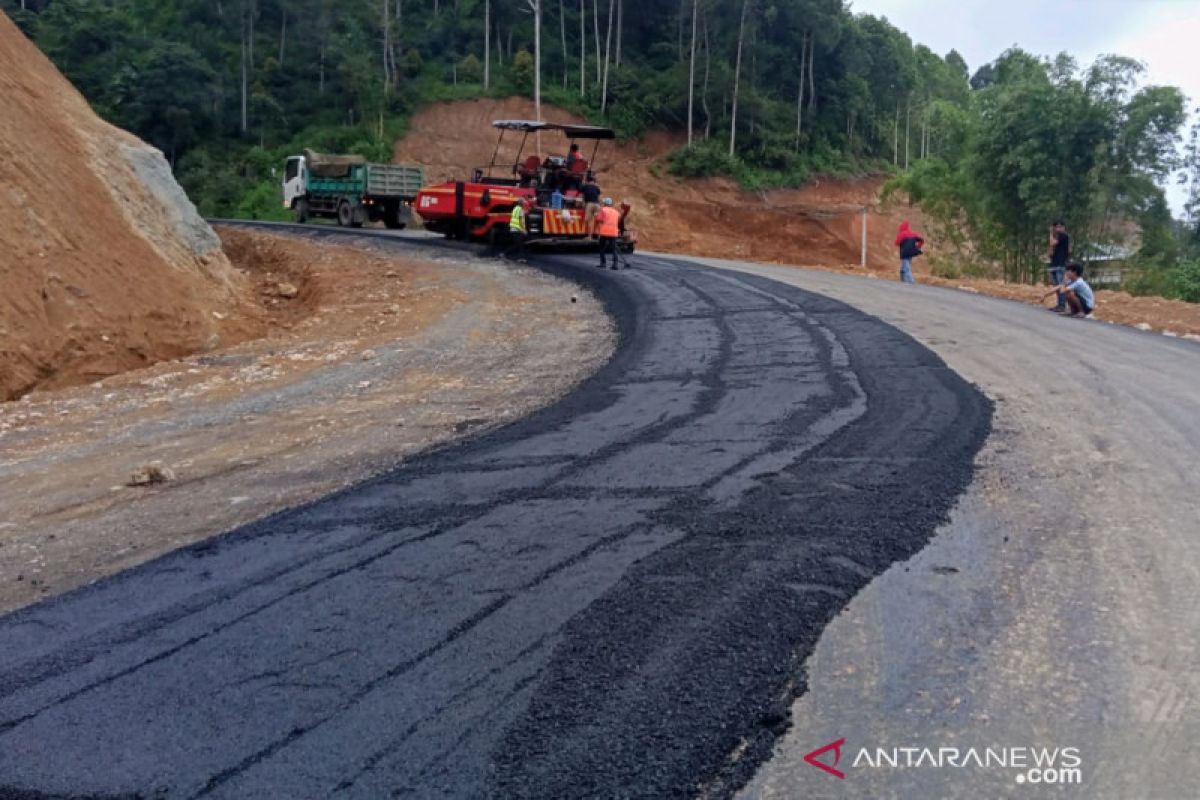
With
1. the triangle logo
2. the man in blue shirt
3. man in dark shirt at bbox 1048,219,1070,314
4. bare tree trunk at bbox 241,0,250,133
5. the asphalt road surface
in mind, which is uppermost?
bare tree trunk at bbox 241,0,250,133

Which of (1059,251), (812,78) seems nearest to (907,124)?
(812,78)

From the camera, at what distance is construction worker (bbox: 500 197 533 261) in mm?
22719

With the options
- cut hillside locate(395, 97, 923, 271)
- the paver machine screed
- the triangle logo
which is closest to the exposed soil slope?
cut hillside locate(395, 97, 923, 271)

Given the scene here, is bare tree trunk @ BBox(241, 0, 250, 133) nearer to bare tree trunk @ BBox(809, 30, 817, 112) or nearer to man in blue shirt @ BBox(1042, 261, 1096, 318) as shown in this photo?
bare tree trunk @ BBox(809, 30, 817, 112)

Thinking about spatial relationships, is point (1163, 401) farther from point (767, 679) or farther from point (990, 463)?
point (767, 679)

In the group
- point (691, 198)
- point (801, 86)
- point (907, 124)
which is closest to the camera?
point (691, 198)

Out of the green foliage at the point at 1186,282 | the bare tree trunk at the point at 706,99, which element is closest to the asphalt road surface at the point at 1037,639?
the green foliage at the point at 1186,282

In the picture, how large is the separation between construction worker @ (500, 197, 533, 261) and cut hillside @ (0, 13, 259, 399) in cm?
651

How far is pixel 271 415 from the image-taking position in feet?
32.1

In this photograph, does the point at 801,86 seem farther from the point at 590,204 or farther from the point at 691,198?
the point at 590,204

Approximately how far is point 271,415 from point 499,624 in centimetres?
598

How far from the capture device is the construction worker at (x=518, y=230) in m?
22.7

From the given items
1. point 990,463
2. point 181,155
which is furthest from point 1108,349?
point 181,155

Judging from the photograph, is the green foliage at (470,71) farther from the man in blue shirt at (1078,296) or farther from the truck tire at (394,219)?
the man in blue shirt at (1078,296)
